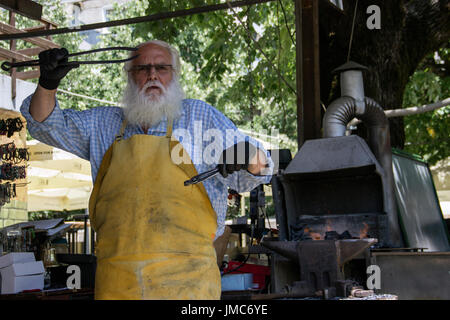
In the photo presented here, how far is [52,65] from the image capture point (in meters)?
2.19

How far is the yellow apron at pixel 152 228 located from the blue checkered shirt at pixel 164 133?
7 centimetres

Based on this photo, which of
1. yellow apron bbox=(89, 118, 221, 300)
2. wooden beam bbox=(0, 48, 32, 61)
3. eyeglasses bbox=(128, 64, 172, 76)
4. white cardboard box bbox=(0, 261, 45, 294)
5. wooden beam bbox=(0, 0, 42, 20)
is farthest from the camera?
wooden beam bbox=(0, 48, 32, 61)

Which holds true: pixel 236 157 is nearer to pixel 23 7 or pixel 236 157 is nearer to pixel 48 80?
pixel 48 80

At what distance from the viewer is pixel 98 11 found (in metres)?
28.3

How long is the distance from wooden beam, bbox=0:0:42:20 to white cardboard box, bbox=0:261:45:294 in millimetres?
1774

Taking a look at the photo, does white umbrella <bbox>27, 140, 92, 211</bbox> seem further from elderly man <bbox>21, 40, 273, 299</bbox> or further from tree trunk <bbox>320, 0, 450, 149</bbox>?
elderly man <bbox>21, 40, 273, 299</bbox>

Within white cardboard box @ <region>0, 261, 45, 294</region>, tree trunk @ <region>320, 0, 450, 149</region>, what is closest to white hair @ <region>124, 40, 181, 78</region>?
white cardboard box @ <region>0, 261, 45, 294</region>

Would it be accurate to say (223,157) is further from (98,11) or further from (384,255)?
(98,11)

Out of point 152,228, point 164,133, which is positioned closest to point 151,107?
point 164,133

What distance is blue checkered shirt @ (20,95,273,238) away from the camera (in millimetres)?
2344

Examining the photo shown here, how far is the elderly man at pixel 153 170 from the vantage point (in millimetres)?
2115

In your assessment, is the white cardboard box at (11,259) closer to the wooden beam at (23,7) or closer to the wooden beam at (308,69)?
the wooden beam at (23,7)
